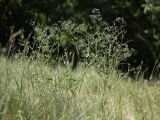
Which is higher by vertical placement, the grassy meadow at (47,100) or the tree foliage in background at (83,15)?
the tree foliage in background at (83,15)

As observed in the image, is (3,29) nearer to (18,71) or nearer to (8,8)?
(8,8)

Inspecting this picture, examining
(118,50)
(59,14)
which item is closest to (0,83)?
(118,50)

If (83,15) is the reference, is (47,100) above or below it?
below

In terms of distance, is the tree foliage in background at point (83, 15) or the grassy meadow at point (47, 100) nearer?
the grassy meadow at point (47, 100)

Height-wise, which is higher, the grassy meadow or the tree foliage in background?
the tree foliage in background

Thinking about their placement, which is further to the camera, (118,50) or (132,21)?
(132,21)

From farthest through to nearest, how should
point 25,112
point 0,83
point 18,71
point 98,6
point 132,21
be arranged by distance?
1. point 132,21
2. point 98,6
3. point 18,71
4. point 0,83
5. point 25,112

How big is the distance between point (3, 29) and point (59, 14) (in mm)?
1569

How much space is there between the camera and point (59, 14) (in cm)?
1106

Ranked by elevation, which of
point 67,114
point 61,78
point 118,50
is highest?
point 118,50

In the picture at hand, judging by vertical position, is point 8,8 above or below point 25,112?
above

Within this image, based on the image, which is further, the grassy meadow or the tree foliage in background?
the tree foliage in background

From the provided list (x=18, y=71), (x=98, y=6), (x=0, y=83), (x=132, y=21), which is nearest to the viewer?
(x=0, y=83)

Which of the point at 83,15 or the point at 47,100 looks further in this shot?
the point at 83,15
